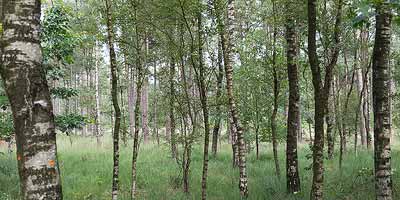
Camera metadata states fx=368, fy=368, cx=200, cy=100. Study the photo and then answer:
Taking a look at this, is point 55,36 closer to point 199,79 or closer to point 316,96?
point 199,79

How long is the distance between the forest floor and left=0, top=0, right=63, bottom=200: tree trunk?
7838mm

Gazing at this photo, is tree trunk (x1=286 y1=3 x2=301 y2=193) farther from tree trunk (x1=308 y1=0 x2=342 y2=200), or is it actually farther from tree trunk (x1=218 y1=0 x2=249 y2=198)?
tree trunk (x1=308 y1=0 x2=342 y2=200)

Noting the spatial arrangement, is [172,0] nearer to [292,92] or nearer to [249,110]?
[292,92]

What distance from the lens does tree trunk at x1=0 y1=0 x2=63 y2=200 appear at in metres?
2.89

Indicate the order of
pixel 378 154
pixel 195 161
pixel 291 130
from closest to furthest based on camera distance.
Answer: pixel 378 154
pixel 291 130
pixel 195 161

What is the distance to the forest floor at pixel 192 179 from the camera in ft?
35.0

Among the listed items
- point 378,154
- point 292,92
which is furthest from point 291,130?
point 378,154

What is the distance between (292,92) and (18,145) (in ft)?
29.3

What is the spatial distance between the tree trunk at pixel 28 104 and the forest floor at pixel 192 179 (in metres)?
7.84

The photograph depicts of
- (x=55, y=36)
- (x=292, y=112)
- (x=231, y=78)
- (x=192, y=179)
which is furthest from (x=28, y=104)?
(x=192, y=179)

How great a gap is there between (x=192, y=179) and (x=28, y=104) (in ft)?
36.5

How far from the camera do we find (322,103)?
5.95m

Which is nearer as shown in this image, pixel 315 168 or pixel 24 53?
pixel 24 53

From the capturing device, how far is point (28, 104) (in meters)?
2.91
